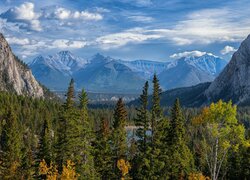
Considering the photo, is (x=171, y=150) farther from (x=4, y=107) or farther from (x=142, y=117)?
(x=4, y=107)

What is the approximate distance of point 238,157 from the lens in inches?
3182

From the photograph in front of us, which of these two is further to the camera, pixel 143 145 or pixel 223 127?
pixel 143 145

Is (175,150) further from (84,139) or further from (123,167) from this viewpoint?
(84,139)

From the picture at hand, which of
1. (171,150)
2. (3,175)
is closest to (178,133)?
(171,150)

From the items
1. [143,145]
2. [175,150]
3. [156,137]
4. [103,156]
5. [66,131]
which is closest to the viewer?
[156,137]

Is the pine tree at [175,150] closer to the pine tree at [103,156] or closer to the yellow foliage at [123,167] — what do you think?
the yellow foliage at [123,167]

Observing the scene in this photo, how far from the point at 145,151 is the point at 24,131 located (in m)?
122

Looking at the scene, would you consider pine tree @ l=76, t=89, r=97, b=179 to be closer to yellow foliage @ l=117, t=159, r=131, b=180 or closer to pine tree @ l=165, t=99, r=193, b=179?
yellow foliage @ l=117, t=159, r=131, b=180

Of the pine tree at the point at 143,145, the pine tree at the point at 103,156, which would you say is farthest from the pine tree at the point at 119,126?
the pine tree at the point at 143,145

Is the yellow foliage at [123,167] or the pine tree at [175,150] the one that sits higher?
the pine tree at [175,150]

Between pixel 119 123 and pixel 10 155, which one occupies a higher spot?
pixel 119 123

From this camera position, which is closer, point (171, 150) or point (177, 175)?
point (171, 150)

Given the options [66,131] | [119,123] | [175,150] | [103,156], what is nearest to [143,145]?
[175,150]

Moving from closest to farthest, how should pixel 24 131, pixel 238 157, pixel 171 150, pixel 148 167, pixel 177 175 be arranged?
pixel 148 167 → pixel 171 150 → pixel 177 175 → pixel 238 157 → pixel 24 131
